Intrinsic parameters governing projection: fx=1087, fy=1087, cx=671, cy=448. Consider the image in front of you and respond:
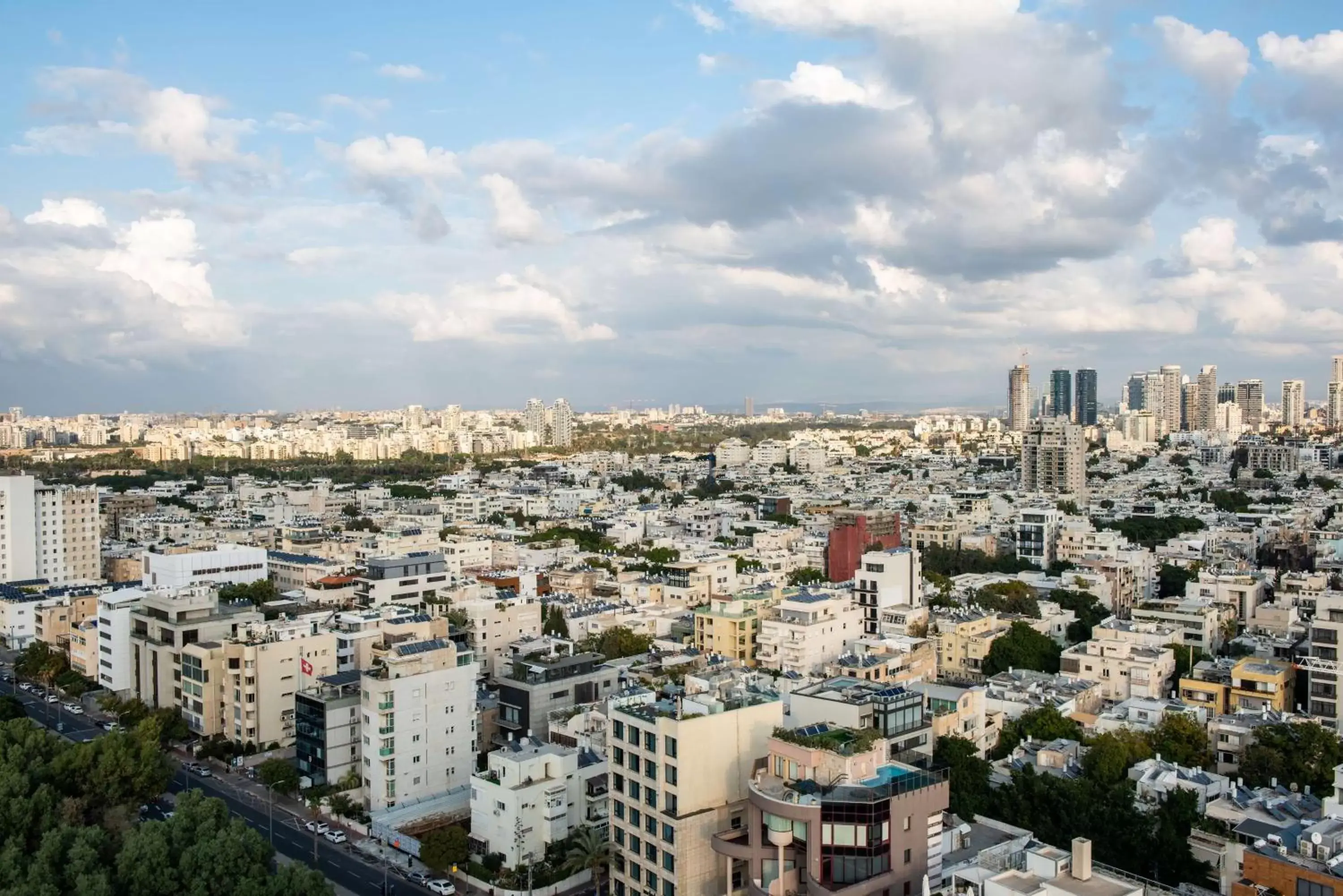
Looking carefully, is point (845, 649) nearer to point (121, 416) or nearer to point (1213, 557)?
point (1213, 557)

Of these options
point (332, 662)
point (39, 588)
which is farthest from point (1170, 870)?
point (39, 588)

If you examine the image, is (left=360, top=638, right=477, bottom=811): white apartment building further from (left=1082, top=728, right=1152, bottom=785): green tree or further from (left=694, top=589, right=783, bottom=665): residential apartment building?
(left=1082, top=728, right=1152, bottom=785): green tree

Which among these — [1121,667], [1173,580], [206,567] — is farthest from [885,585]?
[206,567]

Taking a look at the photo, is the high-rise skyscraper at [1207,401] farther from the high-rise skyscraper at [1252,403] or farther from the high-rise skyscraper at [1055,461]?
the high-rise skyscraper at [1055,461]

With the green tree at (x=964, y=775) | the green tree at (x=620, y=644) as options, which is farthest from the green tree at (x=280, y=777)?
the green tree at (x=964, y=775)

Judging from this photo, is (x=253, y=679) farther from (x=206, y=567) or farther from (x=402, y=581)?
(x=206, y=567)

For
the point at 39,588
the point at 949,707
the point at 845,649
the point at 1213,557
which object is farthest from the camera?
the point at 1213,557
